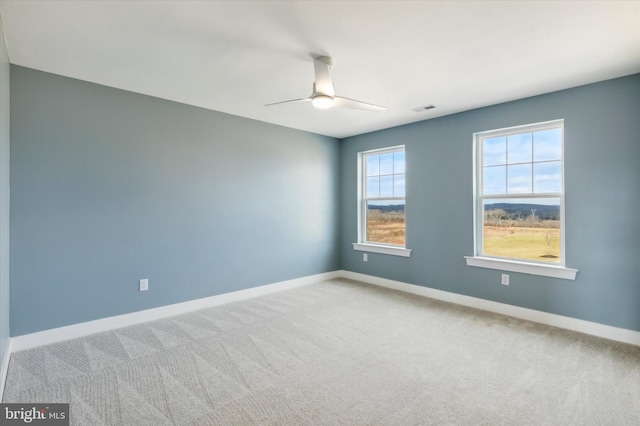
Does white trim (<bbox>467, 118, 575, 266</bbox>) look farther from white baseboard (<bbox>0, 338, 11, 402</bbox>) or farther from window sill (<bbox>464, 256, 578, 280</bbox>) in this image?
white baseboard (<bbox>0, 338, 11, 402</bbox>)

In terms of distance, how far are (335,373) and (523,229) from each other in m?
2.82

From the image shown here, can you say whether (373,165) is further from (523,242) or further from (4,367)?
(4,367)

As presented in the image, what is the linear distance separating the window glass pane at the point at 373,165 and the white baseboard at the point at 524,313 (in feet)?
5.76

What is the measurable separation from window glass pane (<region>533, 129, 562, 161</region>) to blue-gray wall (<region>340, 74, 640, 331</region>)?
137mm

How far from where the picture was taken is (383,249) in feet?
16.5

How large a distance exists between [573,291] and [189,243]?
4.30 metres

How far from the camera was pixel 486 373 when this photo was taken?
244 cm

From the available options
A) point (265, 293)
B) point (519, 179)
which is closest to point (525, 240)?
point (519, 179)

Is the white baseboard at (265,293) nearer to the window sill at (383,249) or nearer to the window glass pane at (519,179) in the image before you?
the window sill at (383,249)

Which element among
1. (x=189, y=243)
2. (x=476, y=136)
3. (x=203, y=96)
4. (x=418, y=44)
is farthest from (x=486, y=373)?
(x=203, y=96)

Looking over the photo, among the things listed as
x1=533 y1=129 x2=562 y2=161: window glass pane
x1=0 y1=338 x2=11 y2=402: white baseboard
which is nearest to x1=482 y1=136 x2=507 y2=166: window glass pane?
x1=533 y1=129 x2=562 y2=161: window glass pane

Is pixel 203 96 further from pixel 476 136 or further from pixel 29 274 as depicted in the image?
pixel 476 136

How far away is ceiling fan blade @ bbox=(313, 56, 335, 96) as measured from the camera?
2.60 m

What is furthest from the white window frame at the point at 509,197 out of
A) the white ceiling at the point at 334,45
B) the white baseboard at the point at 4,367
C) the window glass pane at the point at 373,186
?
the white baseboard at the point at 4,367
